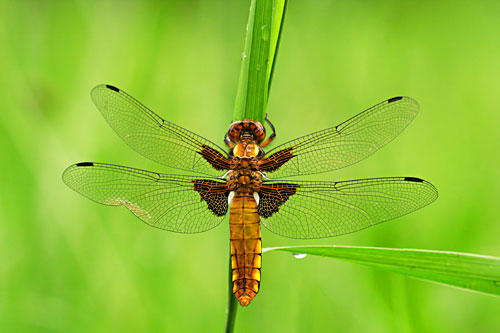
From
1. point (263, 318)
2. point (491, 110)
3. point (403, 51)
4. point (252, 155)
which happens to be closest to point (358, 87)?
point (403, 51)

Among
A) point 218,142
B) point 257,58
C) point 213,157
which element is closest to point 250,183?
point 213,157

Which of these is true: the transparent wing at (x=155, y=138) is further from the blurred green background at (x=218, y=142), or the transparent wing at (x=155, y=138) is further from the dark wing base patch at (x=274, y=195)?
the blurred green background at (x=218, y=142)

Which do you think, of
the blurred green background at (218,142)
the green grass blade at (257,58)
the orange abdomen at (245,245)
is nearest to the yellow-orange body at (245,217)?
the orange abdomen at (245,245)

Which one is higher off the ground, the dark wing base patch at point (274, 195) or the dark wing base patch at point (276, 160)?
the dark wing base patch at point (276, 160)

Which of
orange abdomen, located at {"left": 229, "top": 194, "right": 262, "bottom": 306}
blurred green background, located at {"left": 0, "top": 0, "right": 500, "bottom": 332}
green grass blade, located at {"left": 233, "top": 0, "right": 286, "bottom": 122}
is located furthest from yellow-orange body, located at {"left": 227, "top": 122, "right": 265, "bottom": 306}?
blurred green background, located at {"left": 0, "top": 0, "right": 500, "bottom": 332}

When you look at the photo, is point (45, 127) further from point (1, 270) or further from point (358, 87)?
point (358, 87)

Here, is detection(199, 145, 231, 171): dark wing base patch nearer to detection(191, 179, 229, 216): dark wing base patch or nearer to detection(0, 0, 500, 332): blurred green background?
detection(191, 179, 229, 216): dark wing base patch
